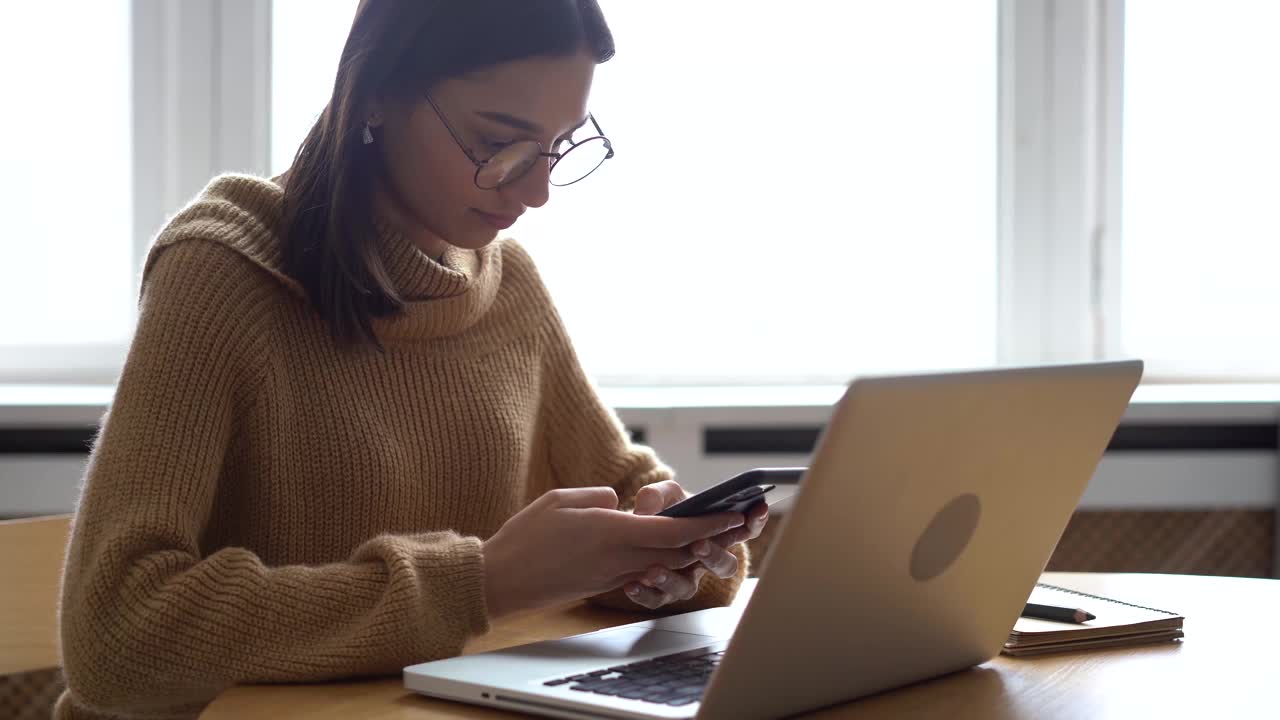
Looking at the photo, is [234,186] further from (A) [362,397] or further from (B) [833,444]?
Answer: (B) [833,444]

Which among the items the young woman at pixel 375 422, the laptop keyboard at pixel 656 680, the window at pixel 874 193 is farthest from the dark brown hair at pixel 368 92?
the window at pixel 874 193

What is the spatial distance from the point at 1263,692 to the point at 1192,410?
4.78 ft

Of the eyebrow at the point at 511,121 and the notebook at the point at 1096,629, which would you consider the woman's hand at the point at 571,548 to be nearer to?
the notebook at the point at 1096,629

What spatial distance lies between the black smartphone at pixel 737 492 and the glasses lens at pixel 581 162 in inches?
18.2

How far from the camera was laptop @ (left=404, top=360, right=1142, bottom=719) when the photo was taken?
650 millimetres

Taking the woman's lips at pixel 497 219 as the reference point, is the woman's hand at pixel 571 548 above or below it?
below

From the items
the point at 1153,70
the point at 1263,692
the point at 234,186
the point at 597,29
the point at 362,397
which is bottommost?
the point at 1263,692

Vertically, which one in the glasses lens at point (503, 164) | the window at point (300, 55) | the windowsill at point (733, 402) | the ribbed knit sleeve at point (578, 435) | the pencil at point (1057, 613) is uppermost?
the window at point (300, 55)

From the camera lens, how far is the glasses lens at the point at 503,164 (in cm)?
118

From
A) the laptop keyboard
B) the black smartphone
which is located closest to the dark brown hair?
the black smartphone

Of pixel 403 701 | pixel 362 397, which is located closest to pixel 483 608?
pixel 403 701

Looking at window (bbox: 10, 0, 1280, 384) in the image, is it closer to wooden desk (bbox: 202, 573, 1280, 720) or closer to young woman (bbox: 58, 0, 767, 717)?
young woman (bbox: 58, 0, 767, 717)

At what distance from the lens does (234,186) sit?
1200 mm

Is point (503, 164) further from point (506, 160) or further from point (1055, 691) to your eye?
point (1055, 691)
